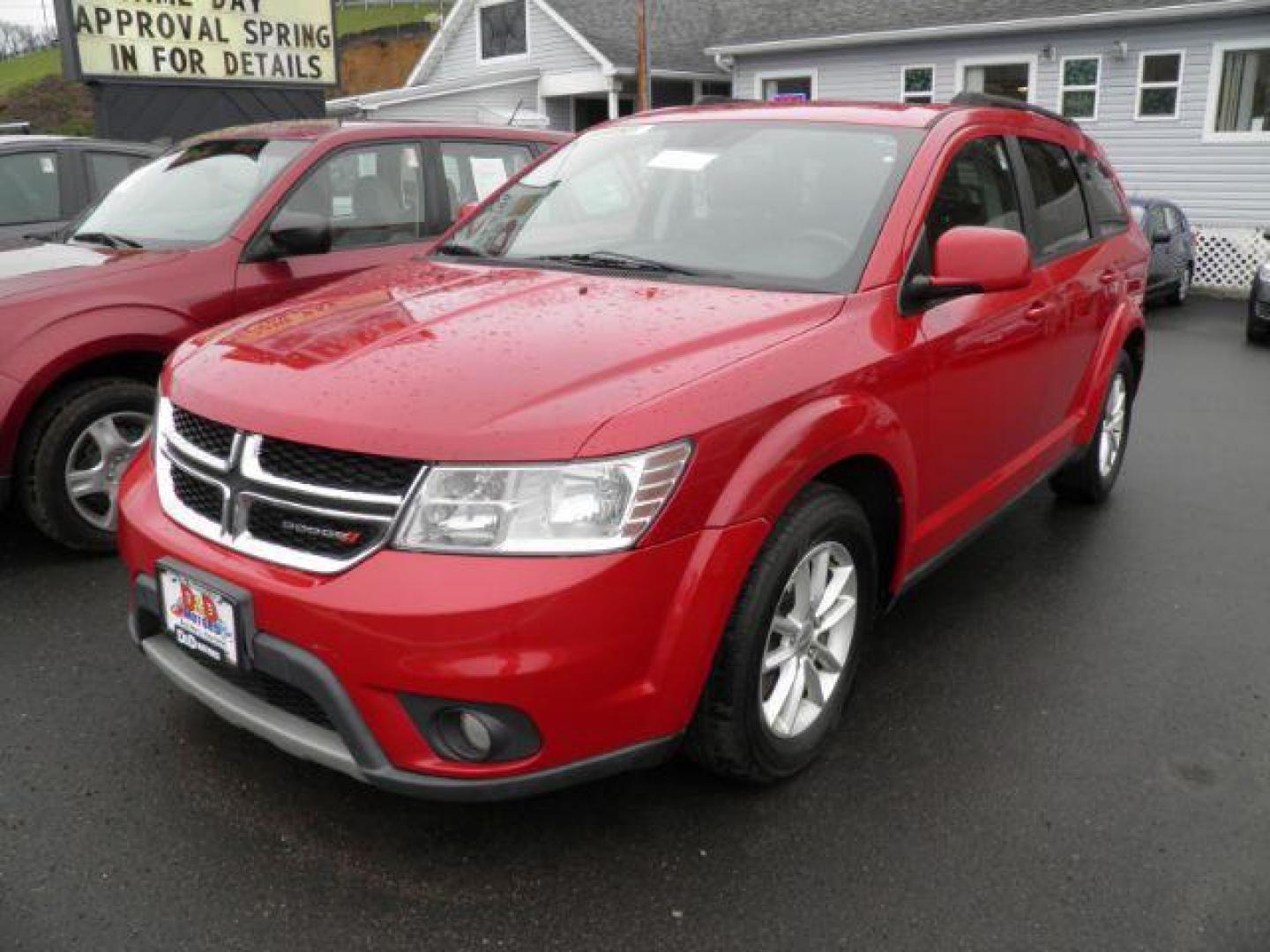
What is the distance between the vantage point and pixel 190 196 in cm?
517

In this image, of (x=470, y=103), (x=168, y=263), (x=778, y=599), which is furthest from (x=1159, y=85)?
(x=778, y=599)

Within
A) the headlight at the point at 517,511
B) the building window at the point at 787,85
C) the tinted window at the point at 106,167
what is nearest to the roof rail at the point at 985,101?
the headlight at the point at 517,511

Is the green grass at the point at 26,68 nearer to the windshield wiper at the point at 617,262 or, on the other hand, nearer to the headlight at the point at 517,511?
the windshield wiper at the point at 617,262

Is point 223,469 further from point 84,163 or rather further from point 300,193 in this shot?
point 84,163

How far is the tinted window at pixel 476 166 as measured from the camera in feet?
19.0

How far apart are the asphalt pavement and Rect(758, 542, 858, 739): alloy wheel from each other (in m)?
0.22

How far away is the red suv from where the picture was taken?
2293 millimetres

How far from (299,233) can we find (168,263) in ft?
1.76

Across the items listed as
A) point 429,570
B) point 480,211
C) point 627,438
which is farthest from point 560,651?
point 480,211

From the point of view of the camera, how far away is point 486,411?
2.37 m

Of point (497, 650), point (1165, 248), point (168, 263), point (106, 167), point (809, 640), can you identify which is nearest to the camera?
point (497, 650)

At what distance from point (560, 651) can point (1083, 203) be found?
3.51 m

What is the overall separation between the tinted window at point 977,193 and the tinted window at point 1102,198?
3.24 ft

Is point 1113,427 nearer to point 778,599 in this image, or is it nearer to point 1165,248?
point 778,599
